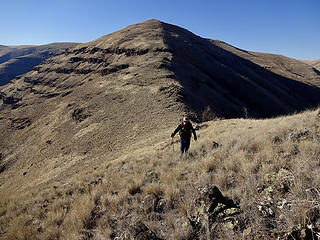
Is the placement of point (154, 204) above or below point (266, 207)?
below

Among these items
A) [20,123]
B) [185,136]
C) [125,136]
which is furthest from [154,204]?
[20,123]

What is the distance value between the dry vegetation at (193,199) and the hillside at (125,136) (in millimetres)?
36

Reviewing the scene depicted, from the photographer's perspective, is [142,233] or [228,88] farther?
[228,88]

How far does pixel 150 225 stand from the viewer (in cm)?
328

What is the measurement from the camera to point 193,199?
3.57 m

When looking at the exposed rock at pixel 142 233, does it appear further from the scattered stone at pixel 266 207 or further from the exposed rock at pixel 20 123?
the exposed rock at pixel 20 123


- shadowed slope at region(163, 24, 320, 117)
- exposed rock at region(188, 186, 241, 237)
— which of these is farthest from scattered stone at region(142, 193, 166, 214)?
shadowed slope at region(163, 24, 320, 117)

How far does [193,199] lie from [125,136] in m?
16.5

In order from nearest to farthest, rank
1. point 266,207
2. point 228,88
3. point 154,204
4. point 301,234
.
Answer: point 301,234 → point 266,207 → point 154,204 → point 228,88

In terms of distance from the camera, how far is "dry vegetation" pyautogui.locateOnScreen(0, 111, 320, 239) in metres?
2.59

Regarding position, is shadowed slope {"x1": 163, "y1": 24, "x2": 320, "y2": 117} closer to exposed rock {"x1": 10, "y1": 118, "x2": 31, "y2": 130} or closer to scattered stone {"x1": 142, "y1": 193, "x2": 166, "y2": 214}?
scattered stone {"x1": 142, "y1": 193, "x2": 166, "y2": 214}

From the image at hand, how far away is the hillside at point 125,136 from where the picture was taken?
401 centimetres

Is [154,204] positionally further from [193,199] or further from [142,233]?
[142,233]

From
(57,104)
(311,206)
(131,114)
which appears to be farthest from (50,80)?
(311,206)
